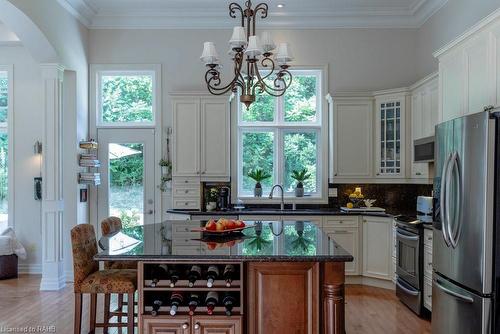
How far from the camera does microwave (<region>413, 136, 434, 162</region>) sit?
412 cm

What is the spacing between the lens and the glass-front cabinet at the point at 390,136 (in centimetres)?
527

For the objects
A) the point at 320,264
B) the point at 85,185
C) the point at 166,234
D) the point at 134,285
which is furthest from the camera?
the point at 85,185

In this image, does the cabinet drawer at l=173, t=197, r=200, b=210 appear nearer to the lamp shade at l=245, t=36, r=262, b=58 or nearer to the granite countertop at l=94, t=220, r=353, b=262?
the granite countertop at l=94, t=220, r=353, b=262

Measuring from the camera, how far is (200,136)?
18.2 ft

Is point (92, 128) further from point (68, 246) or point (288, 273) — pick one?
point (288, 273)

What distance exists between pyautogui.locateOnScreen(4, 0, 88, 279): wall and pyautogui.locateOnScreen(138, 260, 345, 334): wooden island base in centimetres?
338

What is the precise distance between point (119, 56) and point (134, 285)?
3940 millimetres

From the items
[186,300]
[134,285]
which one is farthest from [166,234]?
[186,300]

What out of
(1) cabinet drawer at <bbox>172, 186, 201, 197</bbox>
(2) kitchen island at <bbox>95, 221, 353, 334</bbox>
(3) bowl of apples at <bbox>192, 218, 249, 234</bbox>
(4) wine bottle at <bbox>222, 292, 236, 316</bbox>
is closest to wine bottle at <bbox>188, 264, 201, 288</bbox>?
(2) kitchen island at <bbox>95, 221, 353, 334</bbox>

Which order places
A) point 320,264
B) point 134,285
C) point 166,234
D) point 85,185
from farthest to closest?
1. point 85,185
2. point 166,234
3. point 134,285
4. point 320,264

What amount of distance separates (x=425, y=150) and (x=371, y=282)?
6.34 feet

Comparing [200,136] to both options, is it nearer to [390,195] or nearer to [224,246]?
[390,195]

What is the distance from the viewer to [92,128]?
5.96 meters

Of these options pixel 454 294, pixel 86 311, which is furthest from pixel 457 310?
pixel 86 311
